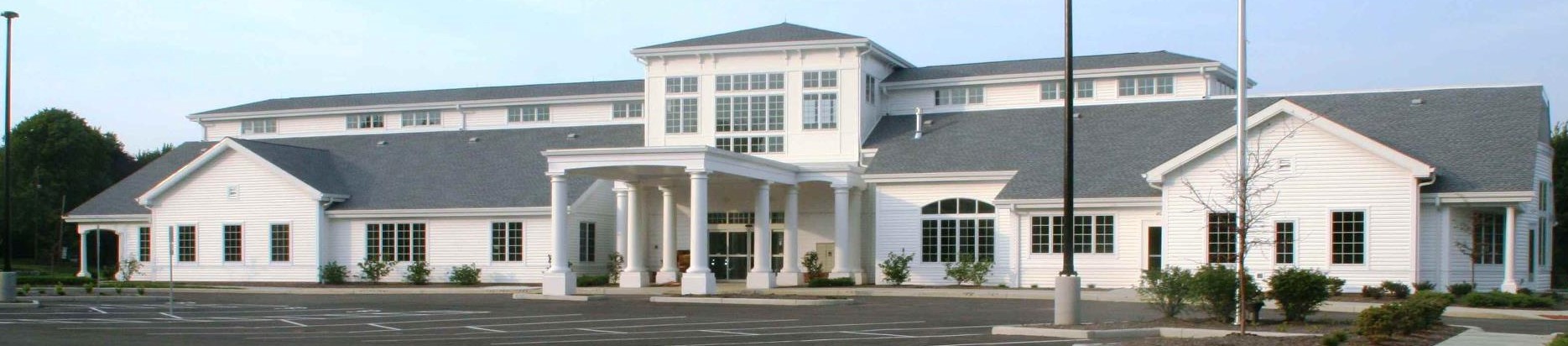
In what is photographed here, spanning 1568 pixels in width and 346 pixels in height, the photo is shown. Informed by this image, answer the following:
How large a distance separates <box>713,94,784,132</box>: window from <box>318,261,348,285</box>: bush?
12.2 m

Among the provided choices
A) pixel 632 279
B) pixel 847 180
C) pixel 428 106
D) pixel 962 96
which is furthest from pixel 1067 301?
pixel 428 106

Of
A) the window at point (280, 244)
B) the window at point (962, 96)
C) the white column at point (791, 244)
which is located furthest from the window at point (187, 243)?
the window at point (962, 96)

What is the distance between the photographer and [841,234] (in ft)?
139

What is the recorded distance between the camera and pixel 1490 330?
74.3ft

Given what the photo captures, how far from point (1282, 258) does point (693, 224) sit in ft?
46.0

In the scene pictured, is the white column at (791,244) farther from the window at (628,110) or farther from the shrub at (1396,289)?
the shrub at (1396,289)

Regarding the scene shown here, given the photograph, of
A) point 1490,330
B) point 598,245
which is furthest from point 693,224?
point 1490,330

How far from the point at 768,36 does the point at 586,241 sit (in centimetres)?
819

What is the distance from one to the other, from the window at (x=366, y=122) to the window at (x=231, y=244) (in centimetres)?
822

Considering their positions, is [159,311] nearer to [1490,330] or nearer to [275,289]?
[275,289]

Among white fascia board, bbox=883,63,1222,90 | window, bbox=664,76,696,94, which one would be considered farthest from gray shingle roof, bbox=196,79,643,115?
white fascia board, bbox=883,63,1222,90

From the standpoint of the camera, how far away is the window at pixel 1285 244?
34531 millimetres

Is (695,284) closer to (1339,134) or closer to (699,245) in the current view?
(699,245)

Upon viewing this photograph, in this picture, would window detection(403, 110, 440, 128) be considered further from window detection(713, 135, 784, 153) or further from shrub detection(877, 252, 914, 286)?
shrub detection(877, 252, 914, 286)
